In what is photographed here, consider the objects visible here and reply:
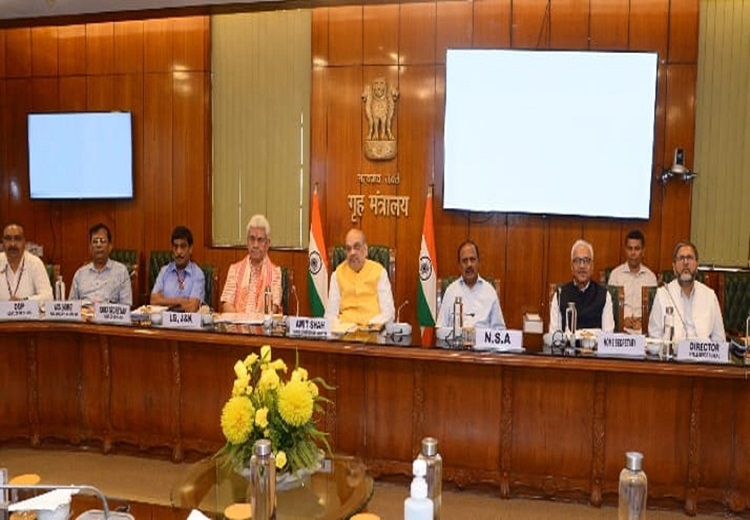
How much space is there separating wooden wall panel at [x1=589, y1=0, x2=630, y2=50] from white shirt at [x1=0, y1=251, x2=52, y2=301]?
4.57m

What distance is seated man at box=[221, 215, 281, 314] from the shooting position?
5062 mm

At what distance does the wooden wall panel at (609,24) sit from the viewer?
6.02 metres

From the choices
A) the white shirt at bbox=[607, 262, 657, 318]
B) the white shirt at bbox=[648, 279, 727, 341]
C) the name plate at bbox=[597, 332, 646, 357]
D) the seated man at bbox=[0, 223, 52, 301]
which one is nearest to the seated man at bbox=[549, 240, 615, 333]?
the white shirt at bbox=[648, 279, 727, 341]

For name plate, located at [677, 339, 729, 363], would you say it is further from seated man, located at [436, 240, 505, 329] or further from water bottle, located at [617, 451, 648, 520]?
water bottle, located at [617, 451, 648, 520]

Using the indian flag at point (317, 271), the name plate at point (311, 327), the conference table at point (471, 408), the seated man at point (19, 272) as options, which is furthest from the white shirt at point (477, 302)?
the seated man at point (19, 272)

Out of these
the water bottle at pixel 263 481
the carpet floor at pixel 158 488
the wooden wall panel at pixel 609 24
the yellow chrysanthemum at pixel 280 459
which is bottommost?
the carpet floor at pixel 158 488

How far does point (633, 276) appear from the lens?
18.5ft

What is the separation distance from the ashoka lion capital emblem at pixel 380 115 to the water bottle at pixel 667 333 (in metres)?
3.01

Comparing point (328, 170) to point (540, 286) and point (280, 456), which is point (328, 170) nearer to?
point (540, 286)

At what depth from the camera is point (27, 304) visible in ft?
15.1

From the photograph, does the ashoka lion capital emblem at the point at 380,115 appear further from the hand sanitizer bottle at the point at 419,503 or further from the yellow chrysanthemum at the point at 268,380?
the hand sanitizer bottle at the point at 419,503

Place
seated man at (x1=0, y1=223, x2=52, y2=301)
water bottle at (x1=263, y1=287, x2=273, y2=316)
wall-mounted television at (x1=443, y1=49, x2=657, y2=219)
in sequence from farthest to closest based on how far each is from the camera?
wall-mounted television at (x1=443, y1=49, x2=657, y2=219) → seated man at (x1=0, y1=223, x2=52, y2=301) → water bottle at (x1=263, y1=287, x2=273, y2=316)

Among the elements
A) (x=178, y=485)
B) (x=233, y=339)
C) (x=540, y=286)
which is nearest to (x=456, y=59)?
(x=540, y=286)

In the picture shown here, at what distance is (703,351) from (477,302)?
1476 millimetres
